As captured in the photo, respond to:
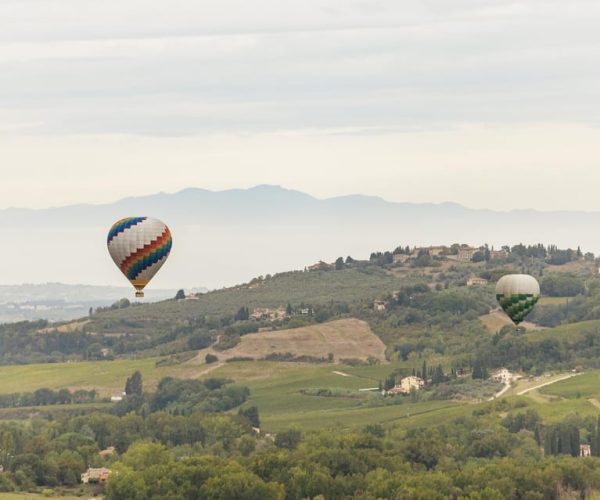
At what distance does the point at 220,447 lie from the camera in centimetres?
17400

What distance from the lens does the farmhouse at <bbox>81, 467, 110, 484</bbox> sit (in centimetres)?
15462


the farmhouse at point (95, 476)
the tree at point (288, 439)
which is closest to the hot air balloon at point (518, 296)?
the tree at point (288, 439)

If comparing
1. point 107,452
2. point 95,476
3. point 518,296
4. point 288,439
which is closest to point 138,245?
point 95,476

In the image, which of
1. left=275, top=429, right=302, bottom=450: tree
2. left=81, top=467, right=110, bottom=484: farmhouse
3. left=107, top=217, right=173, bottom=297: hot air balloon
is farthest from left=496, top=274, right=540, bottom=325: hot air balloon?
left=81, top=467, right=110, bottom=484: farmhouse

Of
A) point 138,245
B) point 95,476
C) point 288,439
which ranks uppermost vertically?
point 138,245

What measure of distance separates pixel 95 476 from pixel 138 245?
3188 centimetres

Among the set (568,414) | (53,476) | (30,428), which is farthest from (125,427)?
(568,414)

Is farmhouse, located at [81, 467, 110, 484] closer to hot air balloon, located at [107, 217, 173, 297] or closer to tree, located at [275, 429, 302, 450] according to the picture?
tree, located at [275, 429, 302, 450]

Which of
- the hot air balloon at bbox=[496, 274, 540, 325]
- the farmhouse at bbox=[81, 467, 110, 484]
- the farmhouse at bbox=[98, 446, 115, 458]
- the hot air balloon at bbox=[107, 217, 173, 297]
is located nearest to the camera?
the hot air balloon at bbox=[107, 217, 173, 297]

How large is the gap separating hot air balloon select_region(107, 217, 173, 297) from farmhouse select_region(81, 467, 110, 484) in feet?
91.1

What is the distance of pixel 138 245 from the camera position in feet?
431

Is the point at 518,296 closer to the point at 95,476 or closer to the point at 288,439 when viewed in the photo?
the point at 288,439

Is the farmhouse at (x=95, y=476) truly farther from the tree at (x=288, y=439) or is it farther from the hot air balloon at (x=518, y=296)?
the hot air balloon at (x=518, y=296)

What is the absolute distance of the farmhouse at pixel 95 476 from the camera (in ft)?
507
